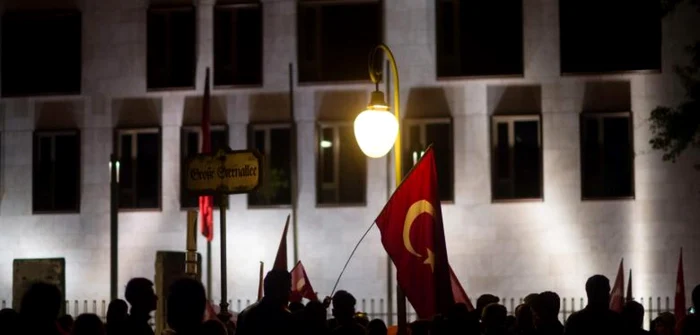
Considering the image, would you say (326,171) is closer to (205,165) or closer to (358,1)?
(358,1)

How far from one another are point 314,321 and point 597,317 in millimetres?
1907

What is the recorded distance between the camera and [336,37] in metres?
29.9

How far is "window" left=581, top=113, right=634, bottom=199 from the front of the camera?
29250 millimetres

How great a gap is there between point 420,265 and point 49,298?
4.92 meters

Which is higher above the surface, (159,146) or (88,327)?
(159,146)

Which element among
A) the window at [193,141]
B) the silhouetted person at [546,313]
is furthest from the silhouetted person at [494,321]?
the window at [193,141]

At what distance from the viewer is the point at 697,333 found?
848 centimetres

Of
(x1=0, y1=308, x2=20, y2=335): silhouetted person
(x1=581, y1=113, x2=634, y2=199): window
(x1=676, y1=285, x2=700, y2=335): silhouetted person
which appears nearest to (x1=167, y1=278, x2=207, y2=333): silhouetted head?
(x1=0, y1=308, x2=20, y2=335): silhouetted person

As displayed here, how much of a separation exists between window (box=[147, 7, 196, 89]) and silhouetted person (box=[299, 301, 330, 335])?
2007 centimetres

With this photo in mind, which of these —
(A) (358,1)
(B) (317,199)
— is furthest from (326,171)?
(A) (358,1)

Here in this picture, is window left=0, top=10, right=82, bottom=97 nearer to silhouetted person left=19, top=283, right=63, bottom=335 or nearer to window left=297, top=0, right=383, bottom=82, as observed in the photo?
window left=297, top=0, right=383, bottom=82

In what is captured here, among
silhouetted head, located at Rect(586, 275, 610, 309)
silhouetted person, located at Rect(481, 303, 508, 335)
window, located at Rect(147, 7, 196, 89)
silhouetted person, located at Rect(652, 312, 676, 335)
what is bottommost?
silhouetted person, located at Rect(652, 312, 676, 335)

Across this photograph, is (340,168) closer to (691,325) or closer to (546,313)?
(546,313)

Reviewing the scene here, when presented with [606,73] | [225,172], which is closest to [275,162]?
[606,73]
